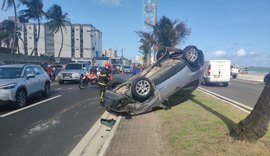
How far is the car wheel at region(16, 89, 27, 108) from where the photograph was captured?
10.8 m

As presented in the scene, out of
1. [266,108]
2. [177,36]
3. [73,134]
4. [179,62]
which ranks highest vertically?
[177,36]

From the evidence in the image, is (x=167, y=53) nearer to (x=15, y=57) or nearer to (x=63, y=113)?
(x=63, y=113)

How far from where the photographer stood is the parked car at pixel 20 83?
10180 mm

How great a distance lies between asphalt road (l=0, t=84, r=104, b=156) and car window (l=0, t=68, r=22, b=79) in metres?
1.33

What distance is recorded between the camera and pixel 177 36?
91.9 ft

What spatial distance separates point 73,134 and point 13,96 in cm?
435

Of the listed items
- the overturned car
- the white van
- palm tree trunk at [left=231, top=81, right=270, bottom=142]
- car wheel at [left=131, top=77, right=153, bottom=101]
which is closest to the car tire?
the overturned car

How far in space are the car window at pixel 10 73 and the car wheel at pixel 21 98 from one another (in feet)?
2.44

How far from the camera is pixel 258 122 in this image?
5.10 meters

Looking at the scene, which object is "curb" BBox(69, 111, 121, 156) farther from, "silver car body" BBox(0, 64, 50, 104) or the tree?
the tree

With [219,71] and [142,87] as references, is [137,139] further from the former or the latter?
[219,71]

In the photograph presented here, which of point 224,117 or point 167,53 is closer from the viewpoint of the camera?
point 224,117

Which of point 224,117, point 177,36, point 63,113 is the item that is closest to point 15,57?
point 177,36

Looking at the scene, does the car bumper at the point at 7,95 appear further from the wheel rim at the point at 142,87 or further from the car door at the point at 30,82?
the wheel rim at the point at 142,87
